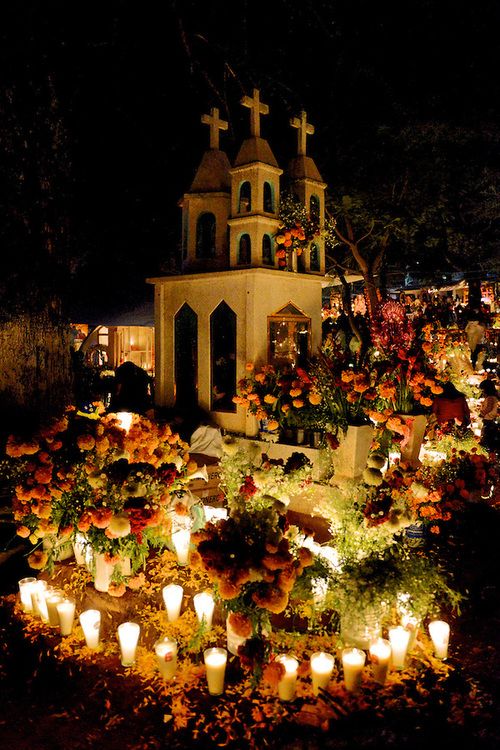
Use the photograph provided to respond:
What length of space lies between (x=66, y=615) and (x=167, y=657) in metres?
1.11

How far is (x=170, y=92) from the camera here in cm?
1061

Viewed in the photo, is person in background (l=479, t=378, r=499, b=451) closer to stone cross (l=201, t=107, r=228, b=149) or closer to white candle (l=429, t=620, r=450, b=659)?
white candle (l=429, t=620, r=450, b=659)

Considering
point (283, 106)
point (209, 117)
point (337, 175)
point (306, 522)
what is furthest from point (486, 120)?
point (306, 522)

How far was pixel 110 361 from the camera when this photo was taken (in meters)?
17.7

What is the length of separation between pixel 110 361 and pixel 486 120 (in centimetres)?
1297

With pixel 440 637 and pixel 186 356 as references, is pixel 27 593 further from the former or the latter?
pixel 186 356

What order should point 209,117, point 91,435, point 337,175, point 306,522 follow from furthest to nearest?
point 337,175 → point 209,117 → point 306,522 → point 91,435

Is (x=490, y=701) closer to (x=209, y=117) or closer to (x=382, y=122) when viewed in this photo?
(x=209, y=117)

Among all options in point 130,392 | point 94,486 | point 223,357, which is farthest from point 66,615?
point 130,392

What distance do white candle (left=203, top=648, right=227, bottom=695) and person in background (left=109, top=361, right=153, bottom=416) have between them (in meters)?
6.50

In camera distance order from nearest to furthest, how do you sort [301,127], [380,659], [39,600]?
[380,659], [39,600], [301,127]

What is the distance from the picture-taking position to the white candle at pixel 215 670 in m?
3.69

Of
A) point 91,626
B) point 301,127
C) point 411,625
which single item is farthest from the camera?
point 301,127

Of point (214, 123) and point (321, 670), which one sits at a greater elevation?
point (214, 123)
